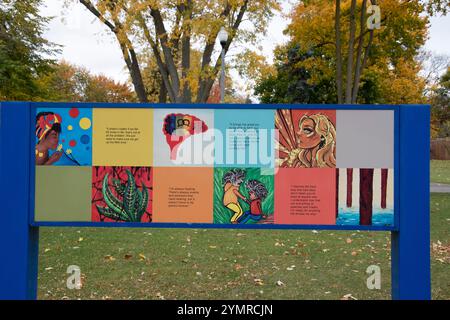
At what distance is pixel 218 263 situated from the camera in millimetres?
5855

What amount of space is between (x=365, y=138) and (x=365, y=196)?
45 cm

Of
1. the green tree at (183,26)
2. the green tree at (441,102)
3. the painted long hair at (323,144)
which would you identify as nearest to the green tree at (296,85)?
the green tree at (183,26)

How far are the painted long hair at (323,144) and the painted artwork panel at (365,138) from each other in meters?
0.05

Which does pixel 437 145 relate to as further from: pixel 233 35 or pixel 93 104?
pixel 93 104

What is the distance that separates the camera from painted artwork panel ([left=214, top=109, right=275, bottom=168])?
3545 mm

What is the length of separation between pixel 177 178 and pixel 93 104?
867mm

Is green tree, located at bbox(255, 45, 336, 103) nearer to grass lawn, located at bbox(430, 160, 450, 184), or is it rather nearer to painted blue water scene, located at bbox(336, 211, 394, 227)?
grass lawn, located at bbox(430, 160, 450, 184)

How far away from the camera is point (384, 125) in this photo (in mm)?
3463

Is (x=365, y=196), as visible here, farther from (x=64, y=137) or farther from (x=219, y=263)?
(x=219, y=263)

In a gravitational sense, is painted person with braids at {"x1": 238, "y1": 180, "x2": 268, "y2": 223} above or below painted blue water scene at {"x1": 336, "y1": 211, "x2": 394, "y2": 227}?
above

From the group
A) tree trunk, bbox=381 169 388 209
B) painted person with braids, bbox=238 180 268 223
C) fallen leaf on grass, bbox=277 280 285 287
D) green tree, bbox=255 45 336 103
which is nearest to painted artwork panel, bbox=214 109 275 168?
painted person with braids, bbox=238 180 268 223

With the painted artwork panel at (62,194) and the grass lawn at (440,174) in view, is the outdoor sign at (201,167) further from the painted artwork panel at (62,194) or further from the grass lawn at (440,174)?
the grass lawn at (440,174)

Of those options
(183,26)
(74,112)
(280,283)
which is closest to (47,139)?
(74,112)

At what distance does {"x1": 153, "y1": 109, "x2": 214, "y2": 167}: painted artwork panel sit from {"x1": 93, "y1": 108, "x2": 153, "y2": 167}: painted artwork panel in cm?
8
